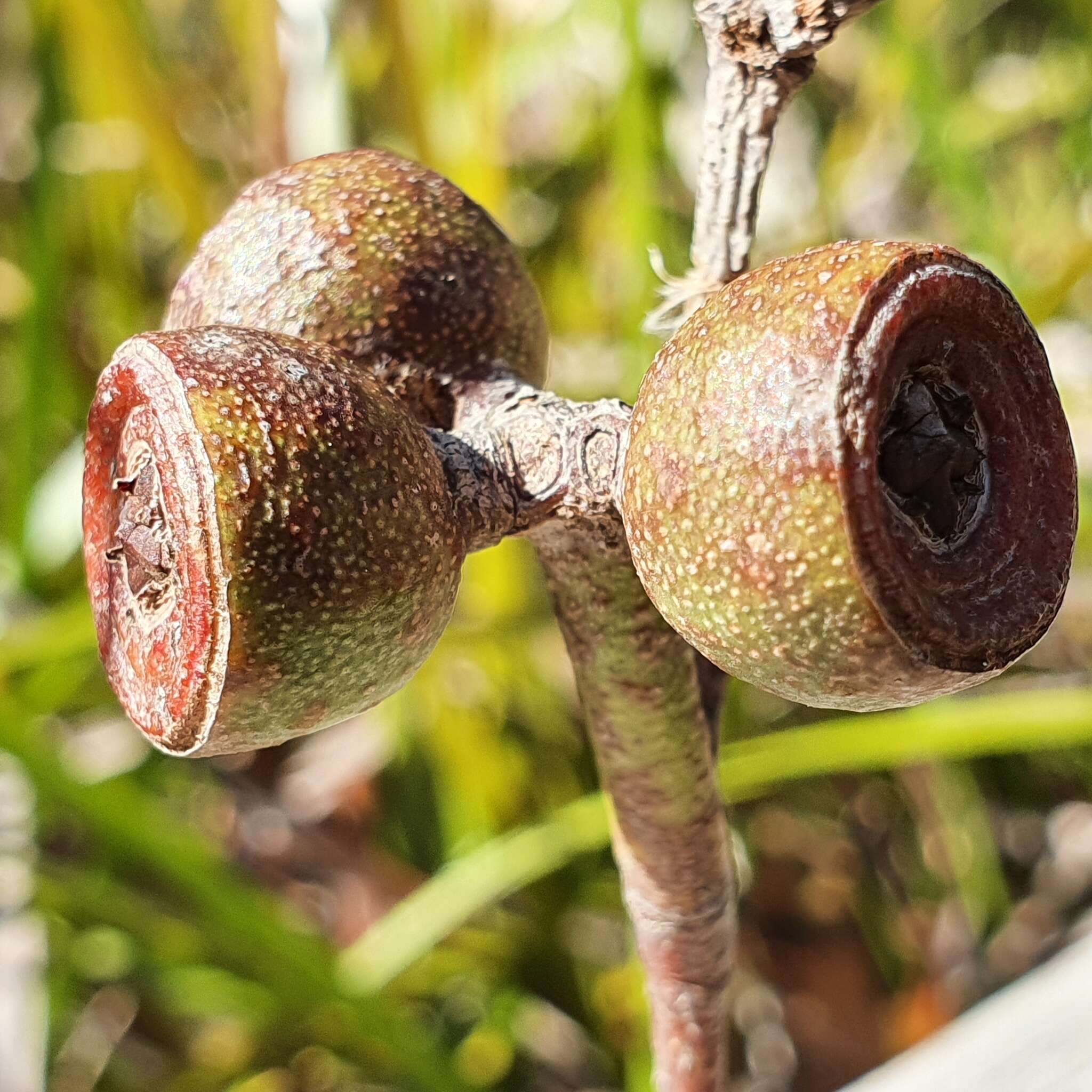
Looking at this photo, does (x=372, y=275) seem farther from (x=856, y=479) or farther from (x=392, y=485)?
(x=856, y=479)

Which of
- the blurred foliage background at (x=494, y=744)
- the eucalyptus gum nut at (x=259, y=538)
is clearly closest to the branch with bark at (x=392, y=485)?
the eucalyptus gum nut at (x=259, y=538)

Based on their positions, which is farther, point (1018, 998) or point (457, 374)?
point (1018, 998)

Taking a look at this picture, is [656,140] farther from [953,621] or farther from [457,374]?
[953,621]

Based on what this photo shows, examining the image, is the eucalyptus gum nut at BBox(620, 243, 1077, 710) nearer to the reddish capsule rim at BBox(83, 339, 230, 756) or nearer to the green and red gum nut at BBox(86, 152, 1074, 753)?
the green and red gum nut at BBox(86, 152, 1074, 753)

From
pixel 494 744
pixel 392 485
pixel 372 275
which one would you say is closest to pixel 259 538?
pixel 392 485

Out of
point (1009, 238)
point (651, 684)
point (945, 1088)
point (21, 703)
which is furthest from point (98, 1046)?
point (1009, 238)

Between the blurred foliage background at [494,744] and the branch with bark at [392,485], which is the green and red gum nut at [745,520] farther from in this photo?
the blurred foliage background at [494,744]

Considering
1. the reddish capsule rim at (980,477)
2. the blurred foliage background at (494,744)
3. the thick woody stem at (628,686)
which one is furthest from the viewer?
the blurred foliage background at (494,744)
